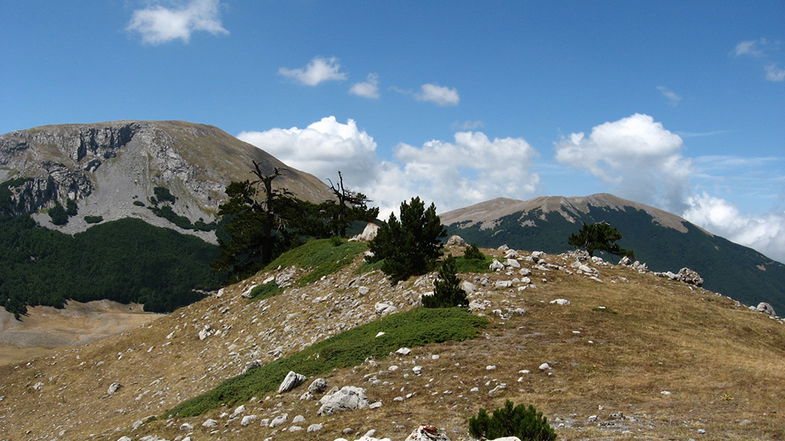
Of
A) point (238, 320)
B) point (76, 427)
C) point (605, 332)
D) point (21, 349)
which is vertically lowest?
point (21, 349)

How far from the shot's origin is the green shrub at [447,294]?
71.3ft

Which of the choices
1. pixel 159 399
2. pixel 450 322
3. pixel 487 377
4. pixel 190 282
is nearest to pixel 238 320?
pixel 159 399

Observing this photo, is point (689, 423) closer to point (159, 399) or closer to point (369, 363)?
point (369, 363)

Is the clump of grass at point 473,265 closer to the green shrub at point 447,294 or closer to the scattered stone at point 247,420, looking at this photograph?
the green shrub at point 447,294

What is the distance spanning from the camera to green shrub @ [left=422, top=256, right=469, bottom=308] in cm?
2173

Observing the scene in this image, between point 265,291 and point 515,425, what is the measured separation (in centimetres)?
2808

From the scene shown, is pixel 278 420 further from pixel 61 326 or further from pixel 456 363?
pixel 61 326

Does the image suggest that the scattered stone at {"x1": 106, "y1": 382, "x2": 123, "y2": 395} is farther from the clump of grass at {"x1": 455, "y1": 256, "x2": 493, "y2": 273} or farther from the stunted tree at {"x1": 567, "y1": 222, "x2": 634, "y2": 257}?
the stunted tree at {"x1": 567, "y1": 222, "x2": 634, "y2": 257}

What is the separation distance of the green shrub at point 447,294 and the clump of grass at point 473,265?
4.59 metres

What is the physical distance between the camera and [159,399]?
21953 millimetres

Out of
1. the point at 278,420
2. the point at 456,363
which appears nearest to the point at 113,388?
the point at 278,420

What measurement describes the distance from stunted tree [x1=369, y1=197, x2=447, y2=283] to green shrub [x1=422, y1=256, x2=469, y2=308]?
500cm

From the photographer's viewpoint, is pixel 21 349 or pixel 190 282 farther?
pixel 190 282

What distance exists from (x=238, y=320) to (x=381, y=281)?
33.2ft
